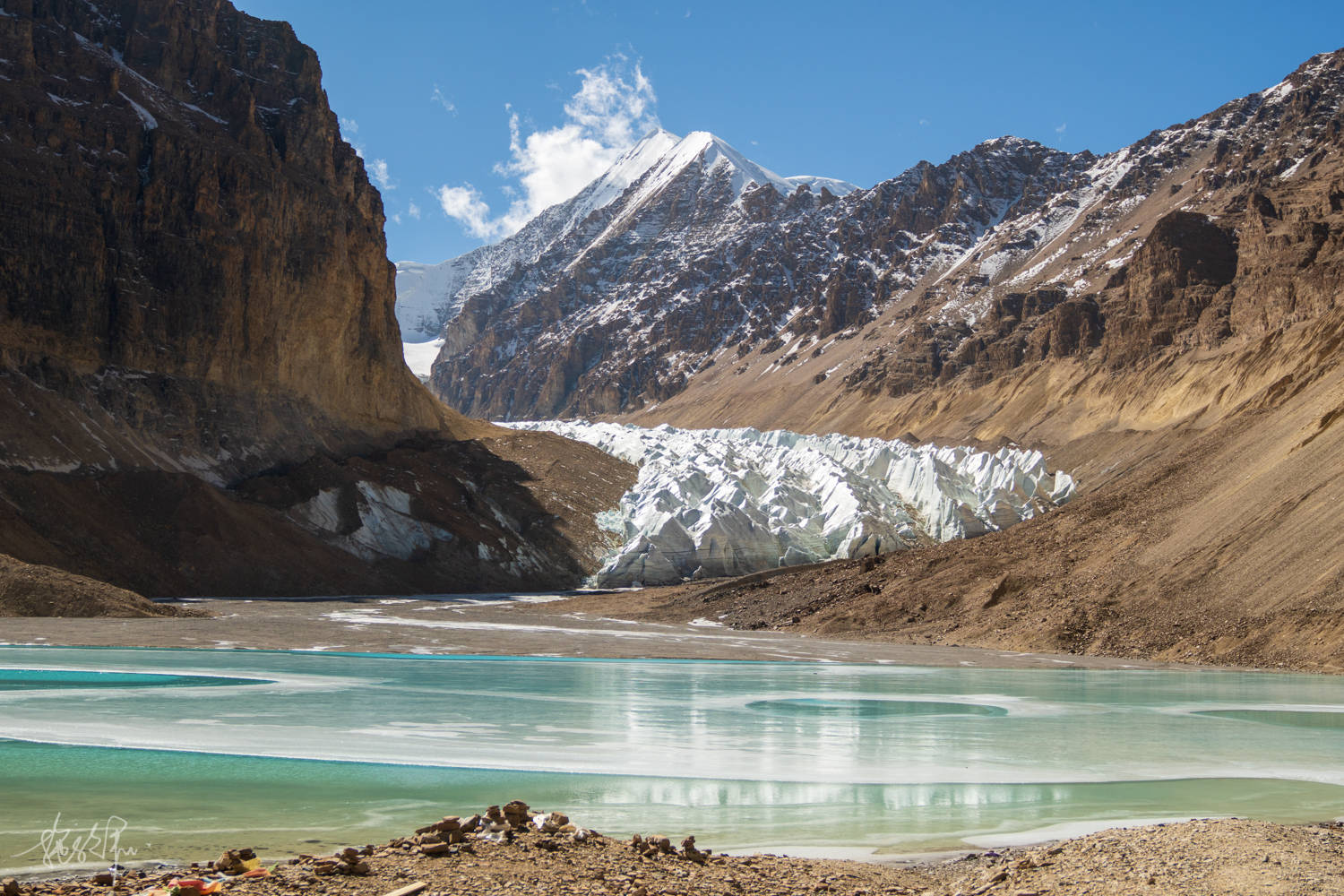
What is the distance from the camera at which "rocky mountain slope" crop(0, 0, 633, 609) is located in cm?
4631

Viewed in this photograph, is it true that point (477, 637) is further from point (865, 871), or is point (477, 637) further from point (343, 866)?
point (343, 866)

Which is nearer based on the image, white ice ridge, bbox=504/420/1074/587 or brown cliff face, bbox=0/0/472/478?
brown cliff face, bbox=0/0/472/478

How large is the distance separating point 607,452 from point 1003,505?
31.7m

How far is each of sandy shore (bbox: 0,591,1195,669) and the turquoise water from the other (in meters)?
5.91

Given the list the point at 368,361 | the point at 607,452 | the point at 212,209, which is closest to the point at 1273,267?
the point at 607,452

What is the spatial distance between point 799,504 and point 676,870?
5589cm

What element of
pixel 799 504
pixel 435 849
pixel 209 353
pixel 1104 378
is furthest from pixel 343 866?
pixel 1104 378

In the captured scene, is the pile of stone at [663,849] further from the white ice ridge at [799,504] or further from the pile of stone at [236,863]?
the white ice ridge at [799,504]

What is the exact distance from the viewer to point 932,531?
6300 cm

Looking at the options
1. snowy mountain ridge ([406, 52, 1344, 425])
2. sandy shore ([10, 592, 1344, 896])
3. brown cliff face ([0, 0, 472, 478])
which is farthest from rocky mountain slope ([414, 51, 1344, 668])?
brown cliff face ([0, 0, 472, 478])

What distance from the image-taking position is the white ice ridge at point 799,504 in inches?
2256

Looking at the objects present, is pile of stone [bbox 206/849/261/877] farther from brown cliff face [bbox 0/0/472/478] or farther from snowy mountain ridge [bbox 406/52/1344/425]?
snowy mountain ridge [bbox 406/52/1344/425]

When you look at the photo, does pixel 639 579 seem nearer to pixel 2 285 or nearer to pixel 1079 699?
pixel 2 285

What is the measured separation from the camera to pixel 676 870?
7.14m
